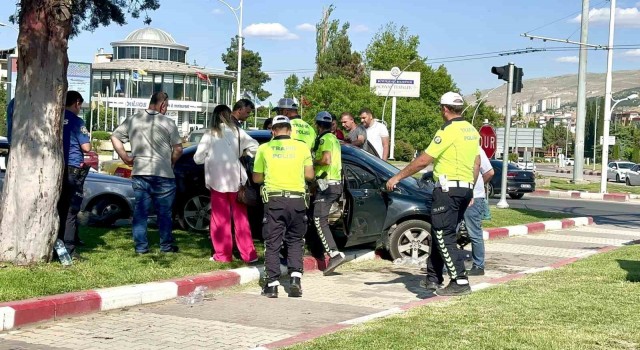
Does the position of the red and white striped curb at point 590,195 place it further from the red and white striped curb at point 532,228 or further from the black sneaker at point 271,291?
the black sneaker at point 271,291

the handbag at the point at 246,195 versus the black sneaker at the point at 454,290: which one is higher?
the handbag at the point at 246,195

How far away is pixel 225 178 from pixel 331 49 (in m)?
80.0

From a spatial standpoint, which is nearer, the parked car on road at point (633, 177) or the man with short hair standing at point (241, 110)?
the man with short hair standing at point (241, 110)

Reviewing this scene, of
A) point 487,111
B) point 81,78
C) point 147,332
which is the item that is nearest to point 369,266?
point 147,332

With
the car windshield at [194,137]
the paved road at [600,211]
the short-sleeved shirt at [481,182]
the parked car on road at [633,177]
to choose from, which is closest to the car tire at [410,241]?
the short-sleeved shirt at [481,182]

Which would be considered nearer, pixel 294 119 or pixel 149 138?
pixel 294 119

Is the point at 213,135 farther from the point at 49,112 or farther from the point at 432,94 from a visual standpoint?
the point at 432,94

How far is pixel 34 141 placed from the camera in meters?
8.86

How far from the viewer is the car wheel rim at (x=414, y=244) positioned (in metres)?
11.5

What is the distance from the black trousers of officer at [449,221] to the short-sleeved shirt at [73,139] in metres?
3.96

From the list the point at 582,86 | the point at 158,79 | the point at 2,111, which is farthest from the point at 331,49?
the point at 582,86

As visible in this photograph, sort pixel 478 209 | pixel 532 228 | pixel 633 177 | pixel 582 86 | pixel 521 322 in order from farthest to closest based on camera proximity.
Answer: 1. pixel 633 177
2. pixel 582 86
3. pixel 532 228
4. pixel 478 209
5. pixel 521 322

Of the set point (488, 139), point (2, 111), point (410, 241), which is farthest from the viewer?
point (2, 111)

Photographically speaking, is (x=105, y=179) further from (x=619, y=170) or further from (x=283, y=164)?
(x=619, y=170)
